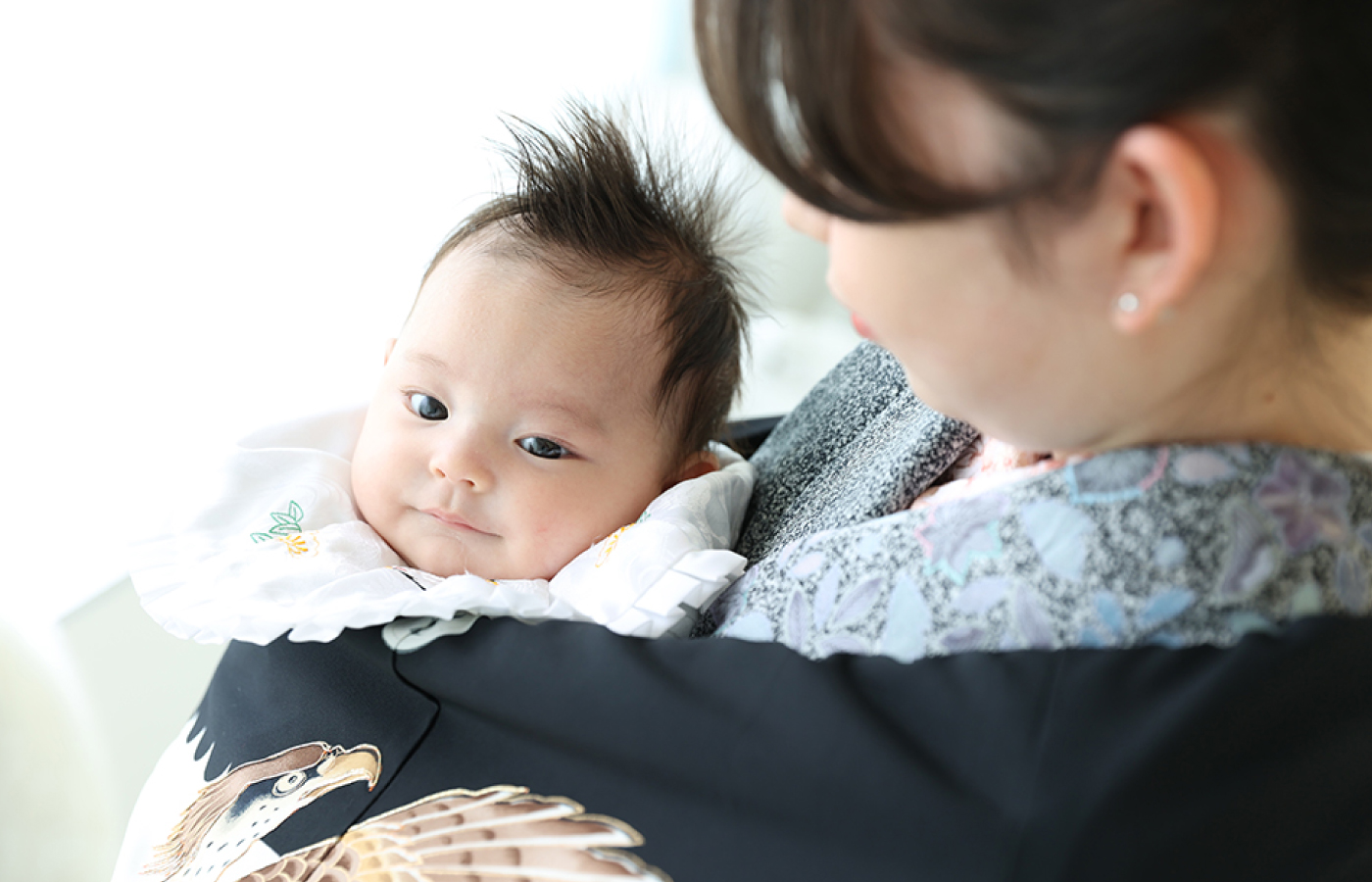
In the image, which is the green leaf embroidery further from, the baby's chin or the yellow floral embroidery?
the yellow floral embroidery

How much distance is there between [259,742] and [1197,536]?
63cm

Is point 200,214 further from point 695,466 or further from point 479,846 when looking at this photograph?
point 479,846

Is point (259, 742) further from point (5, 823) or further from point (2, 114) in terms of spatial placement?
point (2, 114)

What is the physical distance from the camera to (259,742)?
0.76m

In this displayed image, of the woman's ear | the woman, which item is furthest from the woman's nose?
the woman's ear

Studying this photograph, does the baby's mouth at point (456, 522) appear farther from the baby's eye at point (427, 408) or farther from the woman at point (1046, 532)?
the woman at point (1046, 532)

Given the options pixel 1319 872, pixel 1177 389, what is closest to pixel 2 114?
pixel 1177 389

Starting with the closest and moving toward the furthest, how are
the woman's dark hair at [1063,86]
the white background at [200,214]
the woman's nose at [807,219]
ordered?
the woman's dark hair at [1063,86], the woman's nose at [807,219], the white background at [200,214]

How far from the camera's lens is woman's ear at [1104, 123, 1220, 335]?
1.46 ft

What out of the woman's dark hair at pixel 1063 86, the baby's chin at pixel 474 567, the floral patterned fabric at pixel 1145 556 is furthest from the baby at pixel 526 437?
the woman's dark hair at pixel 1063 86

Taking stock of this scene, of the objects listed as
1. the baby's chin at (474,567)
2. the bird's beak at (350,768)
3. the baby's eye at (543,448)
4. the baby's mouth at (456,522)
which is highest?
the baby's eye at (543,448)

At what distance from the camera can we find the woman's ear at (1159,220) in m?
0.45

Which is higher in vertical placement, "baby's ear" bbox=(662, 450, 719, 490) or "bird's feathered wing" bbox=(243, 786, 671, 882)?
"baby's ear" bbox=(662, 450, 719, 490)

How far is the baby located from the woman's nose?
0.29m
